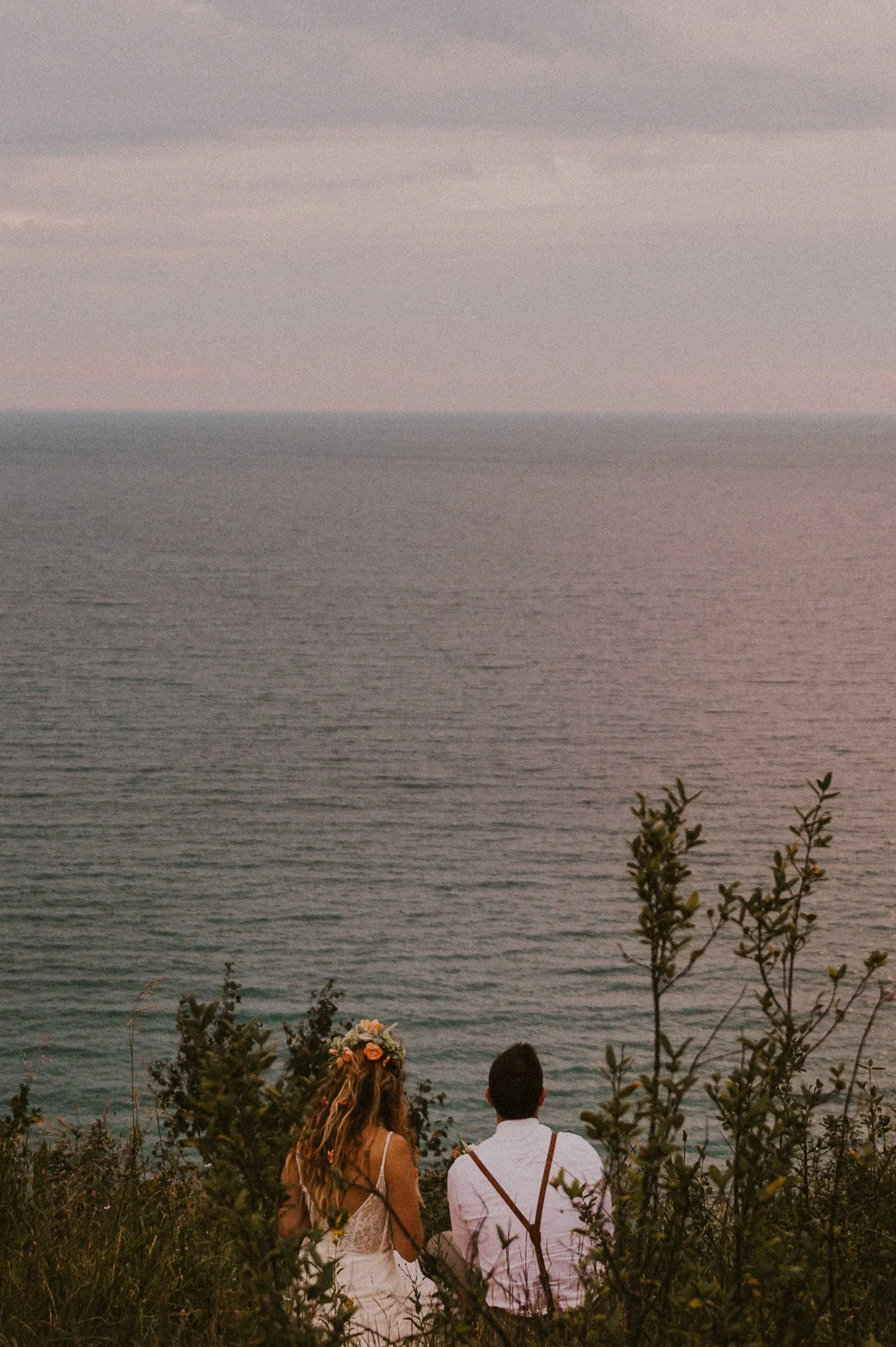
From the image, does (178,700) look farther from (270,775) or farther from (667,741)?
(667,741)

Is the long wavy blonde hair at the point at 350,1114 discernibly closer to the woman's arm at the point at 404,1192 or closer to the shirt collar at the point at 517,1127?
the woman's arm at the point at 404,1192

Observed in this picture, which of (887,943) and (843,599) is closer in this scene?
(887,943)

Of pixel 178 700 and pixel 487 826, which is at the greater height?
pixel 178 700

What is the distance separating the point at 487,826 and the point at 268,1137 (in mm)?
40426

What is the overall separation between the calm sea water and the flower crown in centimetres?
1290

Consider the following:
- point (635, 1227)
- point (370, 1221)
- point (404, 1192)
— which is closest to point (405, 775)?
point (370, 1221)

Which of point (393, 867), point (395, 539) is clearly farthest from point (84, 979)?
point (395, 539)

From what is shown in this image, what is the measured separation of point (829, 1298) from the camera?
9.49 ft

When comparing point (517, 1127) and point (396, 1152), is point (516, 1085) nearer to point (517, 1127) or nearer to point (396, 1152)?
point (517, 1127)

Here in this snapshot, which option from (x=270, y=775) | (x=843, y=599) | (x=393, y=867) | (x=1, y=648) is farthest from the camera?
(x=843, y=599)

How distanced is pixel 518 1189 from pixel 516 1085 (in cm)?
39

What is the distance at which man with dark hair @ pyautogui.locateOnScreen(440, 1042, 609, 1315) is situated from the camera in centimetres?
480

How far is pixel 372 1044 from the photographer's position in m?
5.06

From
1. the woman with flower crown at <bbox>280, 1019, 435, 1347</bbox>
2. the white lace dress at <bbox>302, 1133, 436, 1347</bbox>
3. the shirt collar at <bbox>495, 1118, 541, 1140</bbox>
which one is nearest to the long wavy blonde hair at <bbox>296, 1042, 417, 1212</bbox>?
the woman with flower crown at <bbox>280, 1019, 435, 1347</bbox>
